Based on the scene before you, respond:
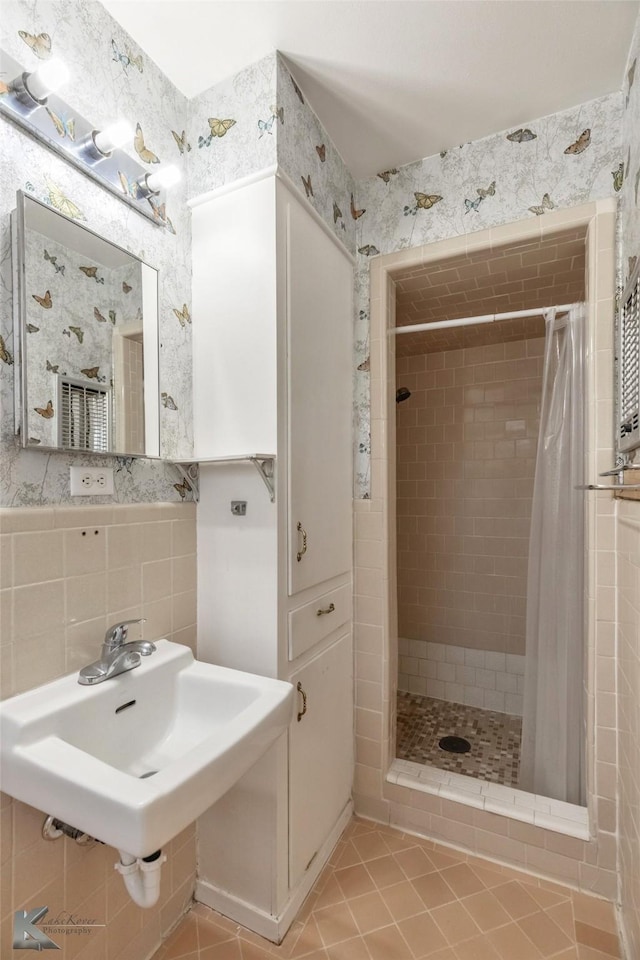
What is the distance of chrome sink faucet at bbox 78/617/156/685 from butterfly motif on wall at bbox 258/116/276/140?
1454mm

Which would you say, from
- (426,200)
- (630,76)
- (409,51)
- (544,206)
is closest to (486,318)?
(544,206)

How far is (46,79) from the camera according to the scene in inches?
40.8

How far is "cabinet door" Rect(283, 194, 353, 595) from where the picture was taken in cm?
144

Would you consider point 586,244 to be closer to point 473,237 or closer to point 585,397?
point 473,237

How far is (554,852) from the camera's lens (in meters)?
1.55

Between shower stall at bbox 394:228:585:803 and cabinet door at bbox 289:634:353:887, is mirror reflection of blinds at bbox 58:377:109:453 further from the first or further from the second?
shower stall at bbox 394:228:585:803

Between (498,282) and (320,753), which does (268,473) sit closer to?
(320,753)

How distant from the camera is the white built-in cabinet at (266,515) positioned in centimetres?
136

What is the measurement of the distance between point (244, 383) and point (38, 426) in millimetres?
579

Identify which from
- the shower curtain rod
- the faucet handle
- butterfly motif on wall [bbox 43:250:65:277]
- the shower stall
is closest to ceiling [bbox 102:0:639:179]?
the shower stall

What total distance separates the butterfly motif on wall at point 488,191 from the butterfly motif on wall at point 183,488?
1519mm

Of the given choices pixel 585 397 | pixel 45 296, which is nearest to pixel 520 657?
pixel 585 397

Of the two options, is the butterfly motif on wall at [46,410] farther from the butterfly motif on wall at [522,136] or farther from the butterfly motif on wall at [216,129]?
the butterfly motif on wall at [522,136]

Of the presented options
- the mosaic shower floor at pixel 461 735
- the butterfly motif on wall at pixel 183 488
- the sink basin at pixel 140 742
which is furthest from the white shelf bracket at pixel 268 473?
the mosaic shower floor at pixel 461 735
